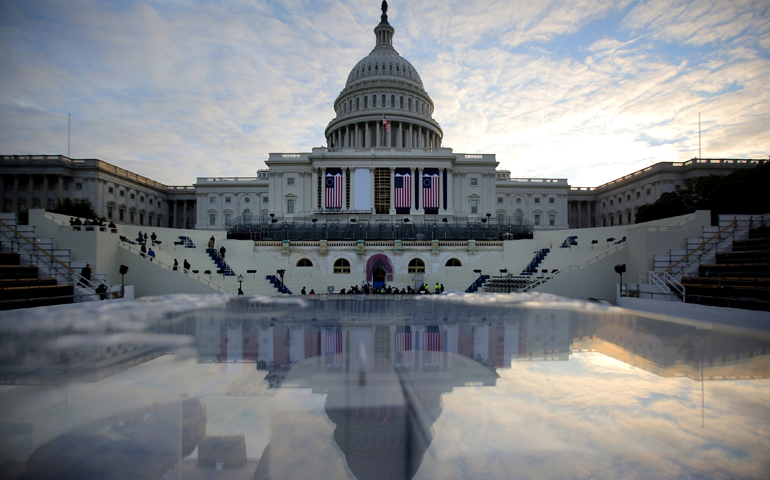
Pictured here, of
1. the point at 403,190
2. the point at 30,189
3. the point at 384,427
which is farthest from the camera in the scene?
the point at 30,189

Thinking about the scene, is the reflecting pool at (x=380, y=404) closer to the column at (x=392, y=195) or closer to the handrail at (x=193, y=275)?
the handrail at (x=193, y=275)

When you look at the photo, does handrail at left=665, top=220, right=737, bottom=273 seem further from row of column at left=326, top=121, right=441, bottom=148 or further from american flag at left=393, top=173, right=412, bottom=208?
row of column at left=326, top=121, right=441, bottom=148

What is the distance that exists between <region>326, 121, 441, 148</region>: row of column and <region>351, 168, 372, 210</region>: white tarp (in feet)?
49.3

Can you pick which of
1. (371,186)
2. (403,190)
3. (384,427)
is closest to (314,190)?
(371,186)

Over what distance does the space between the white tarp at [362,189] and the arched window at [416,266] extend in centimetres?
2507

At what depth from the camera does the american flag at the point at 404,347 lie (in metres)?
7.80

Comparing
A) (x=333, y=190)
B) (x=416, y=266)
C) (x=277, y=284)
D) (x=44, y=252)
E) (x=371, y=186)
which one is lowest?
(x=277, y=284)

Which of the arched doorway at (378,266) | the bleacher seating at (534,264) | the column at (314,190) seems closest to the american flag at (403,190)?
the column at (314,190)

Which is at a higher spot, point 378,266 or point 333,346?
point 378,266

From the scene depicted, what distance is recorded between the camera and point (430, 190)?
64.8 metres

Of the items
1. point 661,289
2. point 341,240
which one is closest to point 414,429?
point 661,289

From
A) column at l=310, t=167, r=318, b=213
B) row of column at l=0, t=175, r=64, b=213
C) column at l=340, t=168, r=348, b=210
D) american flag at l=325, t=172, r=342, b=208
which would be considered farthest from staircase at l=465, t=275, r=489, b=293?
row of column at l=0, t=175, r=64, b=213

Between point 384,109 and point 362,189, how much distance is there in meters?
24.5

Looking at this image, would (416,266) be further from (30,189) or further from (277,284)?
(30,189)
